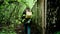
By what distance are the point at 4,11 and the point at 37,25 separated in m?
1.00

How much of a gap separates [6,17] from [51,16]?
132 cm

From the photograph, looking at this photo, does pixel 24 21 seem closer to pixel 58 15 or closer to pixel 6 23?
pixel 6 23

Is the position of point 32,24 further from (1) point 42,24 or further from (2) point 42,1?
(2) point 42,1

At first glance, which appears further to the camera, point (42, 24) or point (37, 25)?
point (37, 25)

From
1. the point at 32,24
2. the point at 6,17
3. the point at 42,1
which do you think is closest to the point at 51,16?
the point at 42,1

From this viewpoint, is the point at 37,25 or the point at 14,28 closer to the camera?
the point at 37,25

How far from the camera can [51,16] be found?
10.8 feet

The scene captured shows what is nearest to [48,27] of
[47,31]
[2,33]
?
[47,31]

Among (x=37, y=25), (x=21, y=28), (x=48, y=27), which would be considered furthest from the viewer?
(x=21, y=28)

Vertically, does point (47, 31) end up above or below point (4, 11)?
below

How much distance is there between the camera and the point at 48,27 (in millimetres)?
3283

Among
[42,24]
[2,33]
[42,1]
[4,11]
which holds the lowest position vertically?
[2,33]

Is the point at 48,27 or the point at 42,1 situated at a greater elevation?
the point at 42,1

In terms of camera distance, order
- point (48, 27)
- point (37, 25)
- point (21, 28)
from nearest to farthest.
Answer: point (48, 27)
point (37, 25)
point (21, 28)
